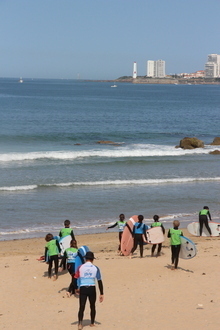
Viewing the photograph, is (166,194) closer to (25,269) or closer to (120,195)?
(120,195)

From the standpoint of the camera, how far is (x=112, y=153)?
130 feet

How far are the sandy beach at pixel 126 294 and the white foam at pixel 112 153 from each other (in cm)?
2214

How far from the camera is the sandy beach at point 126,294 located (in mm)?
9695

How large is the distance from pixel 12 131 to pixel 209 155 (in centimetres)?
2280

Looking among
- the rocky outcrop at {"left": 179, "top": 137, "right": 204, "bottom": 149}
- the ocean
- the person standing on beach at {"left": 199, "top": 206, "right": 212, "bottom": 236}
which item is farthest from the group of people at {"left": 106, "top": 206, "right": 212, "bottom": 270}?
the rocky outcrop at {"left": 179, "top": 137, "right": 204, "bottom": 149}

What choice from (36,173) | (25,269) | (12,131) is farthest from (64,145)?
(25,269)

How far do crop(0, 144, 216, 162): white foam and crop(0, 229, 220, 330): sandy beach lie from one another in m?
22.1

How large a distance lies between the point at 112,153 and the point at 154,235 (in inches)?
1006

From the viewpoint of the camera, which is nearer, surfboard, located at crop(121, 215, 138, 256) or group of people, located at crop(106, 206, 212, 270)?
group of people, located at crop(106, 206, 212, 270)

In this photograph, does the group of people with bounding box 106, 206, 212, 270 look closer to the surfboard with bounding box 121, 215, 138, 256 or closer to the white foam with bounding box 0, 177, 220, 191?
the surfboard with bounding box 121, 215, 138, 256

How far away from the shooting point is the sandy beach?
970 centimetres

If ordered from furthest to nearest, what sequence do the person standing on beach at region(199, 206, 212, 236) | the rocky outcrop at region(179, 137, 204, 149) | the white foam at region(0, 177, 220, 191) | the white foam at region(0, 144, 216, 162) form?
the rocky outcrop at region(179, 137, 204, 149) → the white foam at region(0, 144, 216, 162) → the white foam at region(0, 177, 220, 191) → the person standing on beach at region(199, 206, 212, 236)

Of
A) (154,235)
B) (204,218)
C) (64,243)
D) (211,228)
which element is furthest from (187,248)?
(211,228)

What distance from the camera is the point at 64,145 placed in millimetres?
45625
